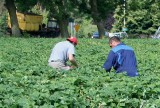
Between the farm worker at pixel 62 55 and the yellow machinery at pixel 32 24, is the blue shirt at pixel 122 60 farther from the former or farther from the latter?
the yellow machinery at pixel 32 24

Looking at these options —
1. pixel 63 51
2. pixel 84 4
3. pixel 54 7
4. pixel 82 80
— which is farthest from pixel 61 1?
pixel 82 80

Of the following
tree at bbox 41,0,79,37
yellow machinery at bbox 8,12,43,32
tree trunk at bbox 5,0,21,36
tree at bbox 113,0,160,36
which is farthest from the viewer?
tree at bbox 113,0,160,36

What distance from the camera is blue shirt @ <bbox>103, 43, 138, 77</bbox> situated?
1038 centimetres

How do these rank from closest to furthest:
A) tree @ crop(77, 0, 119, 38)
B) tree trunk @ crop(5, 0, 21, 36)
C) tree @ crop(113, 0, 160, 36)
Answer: tree trunk @ crop(5, 0, 21, 36), tree @ crop(77, 0, 119, 38), tree @ crop(113, 0, 160, 36)

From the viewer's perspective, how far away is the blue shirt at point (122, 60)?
1038cm

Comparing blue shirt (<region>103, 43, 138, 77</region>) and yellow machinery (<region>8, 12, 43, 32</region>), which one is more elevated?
blue shirt (<region>103, 43, 138, 77</region>)

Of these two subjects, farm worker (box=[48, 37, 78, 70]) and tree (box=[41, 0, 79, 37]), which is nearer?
farm worker (box=[48, 37, 78, 70])

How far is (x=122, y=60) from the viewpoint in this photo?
10.5 meters

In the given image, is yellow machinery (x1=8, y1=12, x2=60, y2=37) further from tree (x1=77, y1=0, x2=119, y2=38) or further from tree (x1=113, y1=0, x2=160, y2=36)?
tree (x1=113, y1=0, x2=160, y2=36)

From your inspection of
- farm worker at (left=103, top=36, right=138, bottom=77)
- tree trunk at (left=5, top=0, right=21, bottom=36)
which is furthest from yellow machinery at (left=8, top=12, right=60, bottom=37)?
farm worker at (left=103, top=36, right=138, bottom=77)

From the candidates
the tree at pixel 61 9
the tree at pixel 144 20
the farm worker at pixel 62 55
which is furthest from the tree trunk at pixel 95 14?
the farm worker at pixel 62 55

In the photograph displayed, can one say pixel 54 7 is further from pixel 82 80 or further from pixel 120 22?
pixel 82 80

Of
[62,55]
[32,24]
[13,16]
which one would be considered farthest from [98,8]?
[62,55]

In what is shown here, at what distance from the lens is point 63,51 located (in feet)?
42.6
